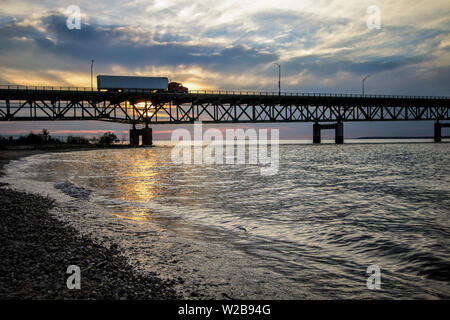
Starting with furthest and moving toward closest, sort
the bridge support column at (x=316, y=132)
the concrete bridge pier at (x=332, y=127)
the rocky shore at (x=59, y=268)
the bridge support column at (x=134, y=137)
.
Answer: the bridge support column at (x=316, y=132) → the concrete bridge pier at (x=332, y=127) → the bridge support column at (x=134, y=137) → the rocky shore at (x=59, y=268)

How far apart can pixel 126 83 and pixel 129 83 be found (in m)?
0.61

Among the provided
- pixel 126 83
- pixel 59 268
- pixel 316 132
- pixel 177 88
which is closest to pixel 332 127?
pixel 316 132

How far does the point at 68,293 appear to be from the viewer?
394 centimetres

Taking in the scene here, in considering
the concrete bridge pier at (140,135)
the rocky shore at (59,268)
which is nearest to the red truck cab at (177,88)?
the concrete bridge pier at (140,135)

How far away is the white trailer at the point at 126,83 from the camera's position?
2502 inches

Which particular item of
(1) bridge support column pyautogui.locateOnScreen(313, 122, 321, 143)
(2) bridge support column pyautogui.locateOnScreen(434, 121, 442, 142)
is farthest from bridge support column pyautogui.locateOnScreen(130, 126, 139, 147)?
(2) bridge support column pyautogui.locateOnScreen(434, 121, 442, 142)

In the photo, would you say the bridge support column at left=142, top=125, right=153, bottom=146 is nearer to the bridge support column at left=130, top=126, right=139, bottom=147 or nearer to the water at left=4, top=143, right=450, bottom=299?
the bridge support column at left=130, top=126, right=139, bottom=147

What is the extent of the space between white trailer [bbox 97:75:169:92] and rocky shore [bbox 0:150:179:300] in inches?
2443

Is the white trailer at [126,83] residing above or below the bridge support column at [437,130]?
above

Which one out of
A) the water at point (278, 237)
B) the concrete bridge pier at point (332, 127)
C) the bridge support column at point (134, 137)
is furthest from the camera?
the concrete bridge pier at point (332, 127)

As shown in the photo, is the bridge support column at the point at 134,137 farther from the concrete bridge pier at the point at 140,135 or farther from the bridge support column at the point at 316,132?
the bridge support column at the point at 316,132

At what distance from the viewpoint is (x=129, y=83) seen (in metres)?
65.6

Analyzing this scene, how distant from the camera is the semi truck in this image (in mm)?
63656
